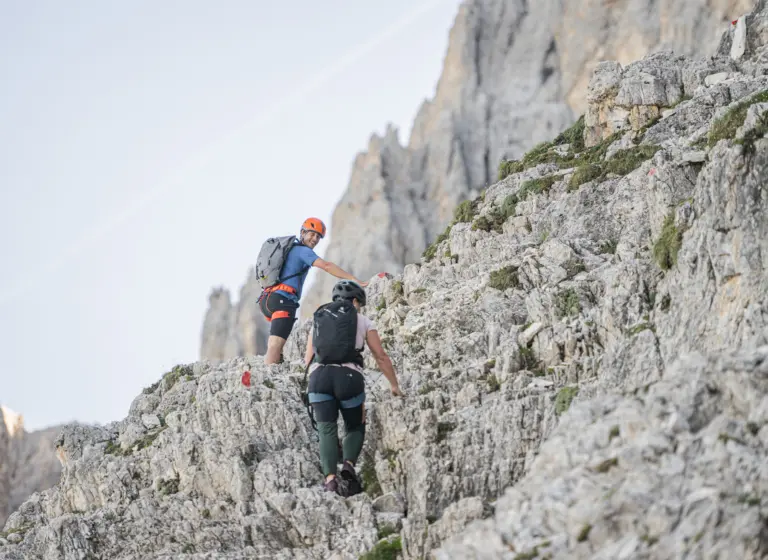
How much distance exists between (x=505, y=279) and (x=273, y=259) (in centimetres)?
452

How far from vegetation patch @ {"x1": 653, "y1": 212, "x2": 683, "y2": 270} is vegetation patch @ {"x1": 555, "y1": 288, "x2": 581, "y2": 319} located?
171cm

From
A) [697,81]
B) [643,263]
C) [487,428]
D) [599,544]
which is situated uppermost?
[697,81]

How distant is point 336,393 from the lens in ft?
51.6

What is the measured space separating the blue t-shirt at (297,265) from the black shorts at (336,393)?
416cm

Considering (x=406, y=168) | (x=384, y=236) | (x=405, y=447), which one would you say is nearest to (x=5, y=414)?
(x=384, y=236)

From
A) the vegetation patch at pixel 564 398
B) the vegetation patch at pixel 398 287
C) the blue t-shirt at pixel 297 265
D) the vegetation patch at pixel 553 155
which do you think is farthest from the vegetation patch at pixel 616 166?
the vegetation patch at pixel 564 398

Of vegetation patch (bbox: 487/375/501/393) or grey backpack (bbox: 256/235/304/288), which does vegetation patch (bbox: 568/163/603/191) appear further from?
vegetation patch (bbox: 487/375/501/393)

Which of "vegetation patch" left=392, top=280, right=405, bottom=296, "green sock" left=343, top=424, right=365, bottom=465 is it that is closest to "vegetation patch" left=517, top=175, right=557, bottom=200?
"vegetation patch" left=392, top=280, right=405, bottom=296

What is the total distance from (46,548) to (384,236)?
93.9m

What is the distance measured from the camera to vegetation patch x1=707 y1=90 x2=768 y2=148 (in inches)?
637

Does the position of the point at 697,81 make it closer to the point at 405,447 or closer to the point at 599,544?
the point at 405,447

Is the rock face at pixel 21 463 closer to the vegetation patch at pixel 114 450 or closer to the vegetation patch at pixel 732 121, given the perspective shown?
the vegetation patch at pixel 114 450

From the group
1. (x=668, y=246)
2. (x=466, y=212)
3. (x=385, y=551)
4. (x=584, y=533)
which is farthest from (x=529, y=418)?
(x=466, y=212)

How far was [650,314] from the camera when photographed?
15.8 m
